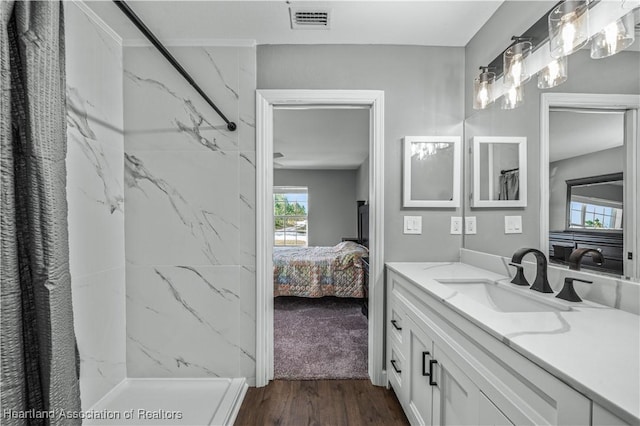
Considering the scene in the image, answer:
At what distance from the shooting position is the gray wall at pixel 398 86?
1913mm

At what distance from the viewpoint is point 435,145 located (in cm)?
193

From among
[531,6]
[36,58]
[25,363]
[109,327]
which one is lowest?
[109,327]

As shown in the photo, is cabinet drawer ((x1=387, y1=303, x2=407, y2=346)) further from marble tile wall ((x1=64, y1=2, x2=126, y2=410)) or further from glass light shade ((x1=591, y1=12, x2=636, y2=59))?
marble tile wall ((x1=64, y1=2, x2=126, y2=410))

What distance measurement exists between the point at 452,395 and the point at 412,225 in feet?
3.51

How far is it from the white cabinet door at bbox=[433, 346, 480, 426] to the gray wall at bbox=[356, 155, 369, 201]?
458 centimetres

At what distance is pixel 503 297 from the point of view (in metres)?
1.35

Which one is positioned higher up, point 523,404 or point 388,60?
point 388,60

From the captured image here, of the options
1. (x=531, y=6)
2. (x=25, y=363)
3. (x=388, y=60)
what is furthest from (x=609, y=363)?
(x=388, y=60)

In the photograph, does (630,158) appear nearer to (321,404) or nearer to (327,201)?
(321,404)

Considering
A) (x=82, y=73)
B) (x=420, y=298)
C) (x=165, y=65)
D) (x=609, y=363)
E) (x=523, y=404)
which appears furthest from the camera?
(x=165, y=65)

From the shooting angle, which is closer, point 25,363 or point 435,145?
point 25,363

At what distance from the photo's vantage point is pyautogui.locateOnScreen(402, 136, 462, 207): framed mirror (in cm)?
191

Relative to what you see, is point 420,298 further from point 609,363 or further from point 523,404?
point 609,363

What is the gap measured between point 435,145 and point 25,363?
6.98 ft
